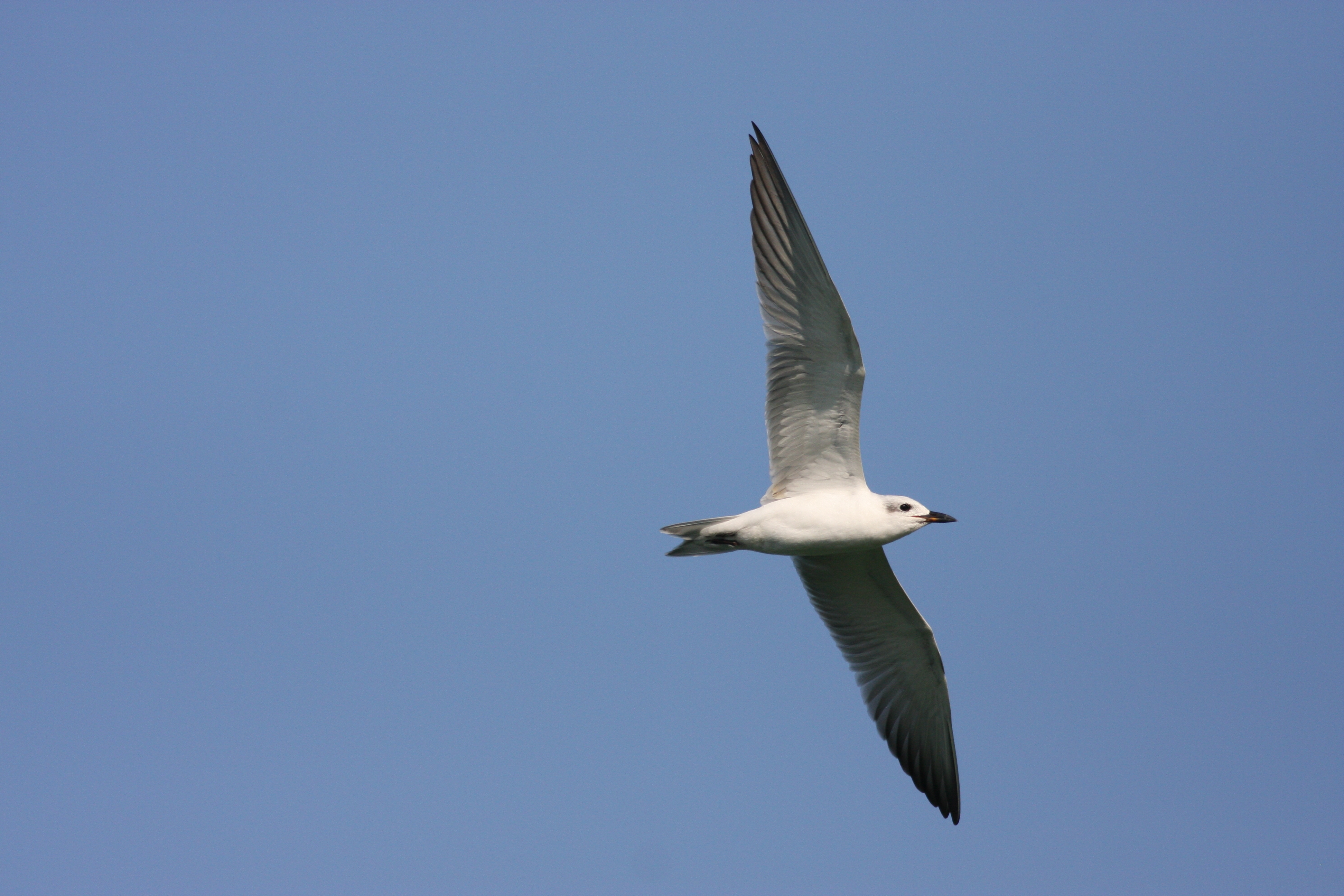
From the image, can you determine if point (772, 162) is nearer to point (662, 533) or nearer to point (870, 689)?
point (662, 533)

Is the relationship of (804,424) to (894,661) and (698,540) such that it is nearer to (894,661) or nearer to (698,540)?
(698,540)

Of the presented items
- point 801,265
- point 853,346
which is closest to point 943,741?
point 853,346

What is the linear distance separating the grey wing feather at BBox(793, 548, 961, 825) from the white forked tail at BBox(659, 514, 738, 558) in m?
1.68

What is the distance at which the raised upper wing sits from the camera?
9688mm

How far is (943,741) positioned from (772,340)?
515cm

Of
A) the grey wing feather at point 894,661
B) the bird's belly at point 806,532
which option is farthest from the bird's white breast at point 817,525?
the grey wing feather at point 894,661

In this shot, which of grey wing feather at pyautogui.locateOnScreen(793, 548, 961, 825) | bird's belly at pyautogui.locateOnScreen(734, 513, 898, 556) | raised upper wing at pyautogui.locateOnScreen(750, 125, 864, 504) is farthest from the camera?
grey wing feather at pyautogui.locateOnScreen(793, 548, 961, 825)

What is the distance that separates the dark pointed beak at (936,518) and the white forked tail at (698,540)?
1.77m

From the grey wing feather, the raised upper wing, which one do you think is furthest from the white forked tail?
the grey wing feather

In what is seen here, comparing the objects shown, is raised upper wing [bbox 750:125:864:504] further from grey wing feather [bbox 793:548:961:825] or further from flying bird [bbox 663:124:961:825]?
grey wing feather [bbox 793:548:961:825]

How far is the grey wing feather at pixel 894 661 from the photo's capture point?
11.5 metres

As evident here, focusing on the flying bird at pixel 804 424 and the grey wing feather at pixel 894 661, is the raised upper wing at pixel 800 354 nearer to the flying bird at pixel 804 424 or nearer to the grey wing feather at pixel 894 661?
the flying bird at pixel 804 424

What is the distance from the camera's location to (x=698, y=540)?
10109 millimetres

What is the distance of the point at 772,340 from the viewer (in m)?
9.99
